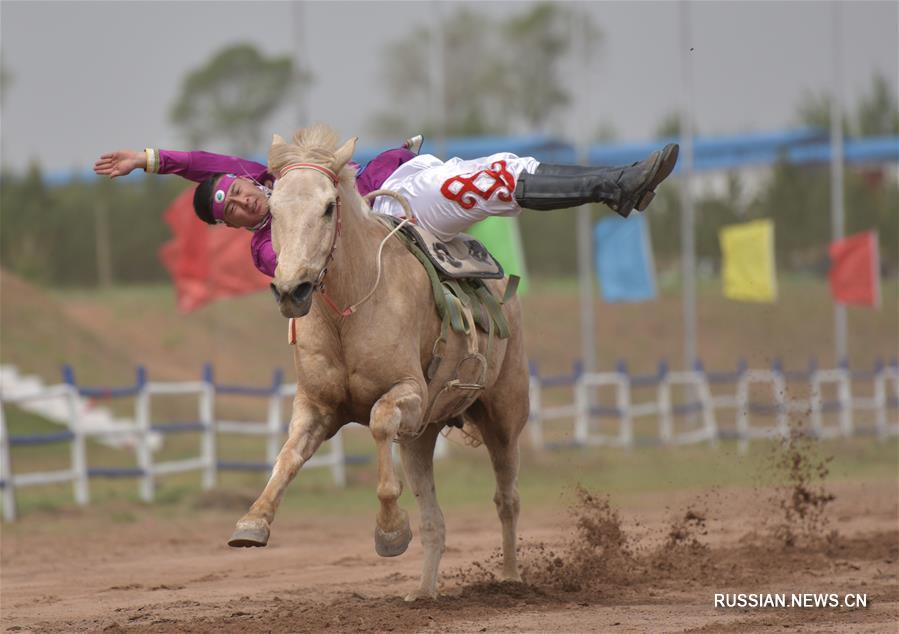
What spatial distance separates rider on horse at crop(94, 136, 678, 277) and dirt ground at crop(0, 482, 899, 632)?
88.8 inches

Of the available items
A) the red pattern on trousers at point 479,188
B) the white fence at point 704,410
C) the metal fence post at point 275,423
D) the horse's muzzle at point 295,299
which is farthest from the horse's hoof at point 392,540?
the metal fence post at point 275,423

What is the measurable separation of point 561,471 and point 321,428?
546 inches

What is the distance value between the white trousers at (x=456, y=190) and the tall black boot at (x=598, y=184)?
0.11 meters

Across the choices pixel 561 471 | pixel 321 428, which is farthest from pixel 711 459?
pixel 321 428

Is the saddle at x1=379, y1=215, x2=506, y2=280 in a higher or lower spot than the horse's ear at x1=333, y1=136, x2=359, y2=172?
lower

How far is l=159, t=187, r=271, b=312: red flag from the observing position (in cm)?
2214

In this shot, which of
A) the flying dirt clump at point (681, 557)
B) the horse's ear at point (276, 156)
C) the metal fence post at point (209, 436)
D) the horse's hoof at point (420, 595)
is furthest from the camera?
the metal fence post at point (209, 436)

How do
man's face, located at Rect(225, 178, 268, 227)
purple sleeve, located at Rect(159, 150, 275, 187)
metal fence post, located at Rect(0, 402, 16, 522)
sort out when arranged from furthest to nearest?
metal fence post, located at Rect(0, 402, 16, 522)
purple sleeve, located at Rect(159, 150, 275, 187)
man's face, located at Rect(225, 178, 268, 227)

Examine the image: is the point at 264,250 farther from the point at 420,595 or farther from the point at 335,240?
the point at 420,595

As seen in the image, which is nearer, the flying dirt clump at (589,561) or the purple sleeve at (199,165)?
the purple sleeve at (199,165)

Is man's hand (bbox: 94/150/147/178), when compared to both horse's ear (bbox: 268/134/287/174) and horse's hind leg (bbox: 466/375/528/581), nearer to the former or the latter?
horse's ear (bbox: 268/134/287/174)

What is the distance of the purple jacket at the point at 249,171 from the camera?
8.08m

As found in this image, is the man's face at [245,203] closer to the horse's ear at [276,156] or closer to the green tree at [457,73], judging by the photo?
the horse's ear at [276,156]

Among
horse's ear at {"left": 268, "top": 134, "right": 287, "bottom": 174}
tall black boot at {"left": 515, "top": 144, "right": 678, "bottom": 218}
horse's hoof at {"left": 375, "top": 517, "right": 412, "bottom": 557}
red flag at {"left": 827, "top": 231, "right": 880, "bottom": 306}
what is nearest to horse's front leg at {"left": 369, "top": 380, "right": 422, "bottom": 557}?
horse's hoof at {"left": 375, "top": 517, "right": 412, "bottom": 557}
